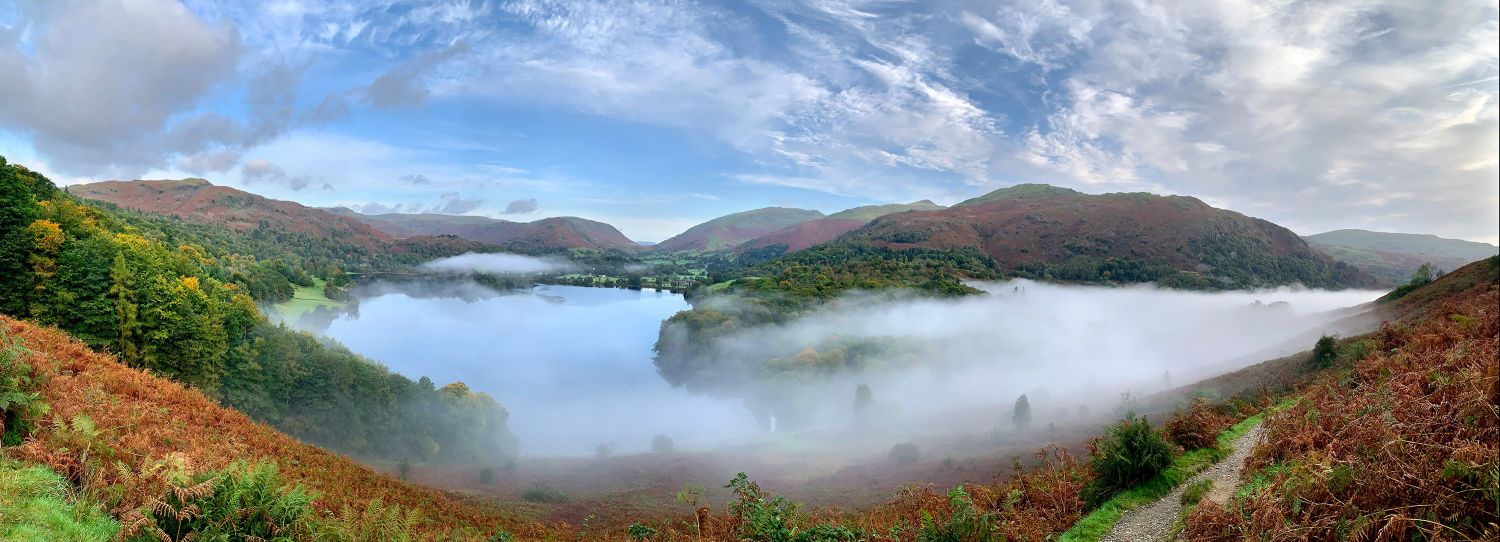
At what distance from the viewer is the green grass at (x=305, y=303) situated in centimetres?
8175

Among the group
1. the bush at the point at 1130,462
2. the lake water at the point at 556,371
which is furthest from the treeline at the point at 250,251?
the bush at the point at 1130,462

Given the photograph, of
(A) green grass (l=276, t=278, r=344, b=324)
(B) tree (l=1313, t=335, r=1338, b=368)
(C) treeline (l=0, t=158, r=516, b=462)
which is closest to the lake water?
(A) green grass (l=276, t=278, r=344, b=324)

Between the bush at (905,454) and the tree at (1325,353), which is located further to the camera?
the bush at (905,454)

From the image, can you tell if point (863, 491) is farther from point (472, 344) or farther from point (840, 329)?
point (472, 344)

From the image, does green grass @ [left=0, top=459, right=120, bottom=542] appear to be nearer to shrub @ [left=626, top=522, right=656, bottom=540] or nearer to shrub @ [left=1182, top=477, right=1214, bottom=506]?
shrub @ [left=626, top=522, right=656, bottom=540]

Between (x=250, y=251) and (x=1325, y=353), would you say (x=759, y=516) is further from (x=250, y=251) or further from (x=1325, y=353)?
(x=250, y=251)

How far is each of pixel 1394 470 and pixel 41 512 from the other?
52.4ft

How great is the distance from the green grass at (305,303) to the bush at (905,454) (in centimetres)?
7925

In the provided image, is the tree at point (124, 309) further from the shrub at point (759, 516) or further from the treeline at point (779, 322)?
the treeline at point (779, 322)

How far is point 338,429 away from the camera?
160 ft

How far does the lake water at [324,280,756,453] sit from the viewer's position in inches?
3371

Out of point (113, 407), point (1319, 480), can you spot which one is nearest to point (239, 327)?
point (113, 407)

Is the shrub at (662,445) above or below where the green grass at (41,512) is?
below

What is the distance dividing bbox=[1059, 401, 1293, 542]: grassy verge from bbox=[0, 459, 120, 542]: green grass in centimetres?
1425
